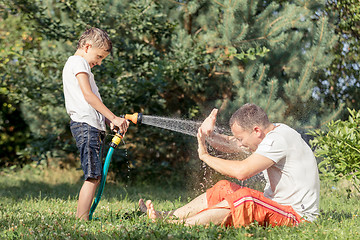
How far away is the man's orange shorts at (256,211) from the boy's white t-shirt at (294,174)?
7 cm

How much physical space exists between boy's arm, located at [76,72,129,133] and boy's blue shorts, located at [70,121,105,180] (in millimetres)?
191

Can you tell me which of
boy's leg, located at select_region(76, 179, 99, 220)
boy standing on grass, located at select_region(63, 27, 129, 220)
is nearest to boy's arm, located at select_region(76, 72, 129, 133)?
boy standing on grass, located at select_region(63, 27, 129, 220)

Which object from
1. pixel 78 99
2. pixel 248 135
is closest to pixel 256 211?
pixel 248 135

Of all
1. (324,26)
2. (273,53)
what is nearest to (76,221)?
(273,53)

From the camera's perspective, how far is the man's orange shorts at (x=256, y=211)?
301cm

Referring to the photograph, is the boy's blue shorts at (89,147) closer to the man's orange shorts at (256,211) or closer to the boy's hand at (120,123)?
the boy's hand at (120,123)

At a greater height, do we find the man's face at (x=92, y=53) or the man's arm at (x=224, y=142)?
the man's face at (x=92, y=53)

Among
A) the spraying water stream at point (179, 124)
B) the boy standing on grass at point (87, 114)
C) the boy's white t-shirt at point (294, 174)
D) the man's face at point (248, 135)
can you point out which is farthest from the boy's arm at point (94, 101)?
the spraying water stream at point (179, 124)

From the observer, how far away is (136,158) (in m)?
7.20

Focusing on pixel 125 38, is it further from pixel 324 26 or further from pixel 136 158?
pixel 324 26

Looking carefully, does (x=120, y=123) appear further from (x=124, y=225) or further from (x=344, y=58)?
(x=344, y=58)

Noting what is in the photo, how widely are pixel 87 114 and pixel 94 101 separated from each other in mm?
165

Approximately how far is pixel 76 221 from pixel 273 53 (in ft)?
13.6

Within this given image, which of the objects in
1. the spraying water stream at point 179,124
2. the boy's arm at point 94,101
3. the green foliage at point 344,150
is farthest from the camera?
the spraying water stream at point 179,124
